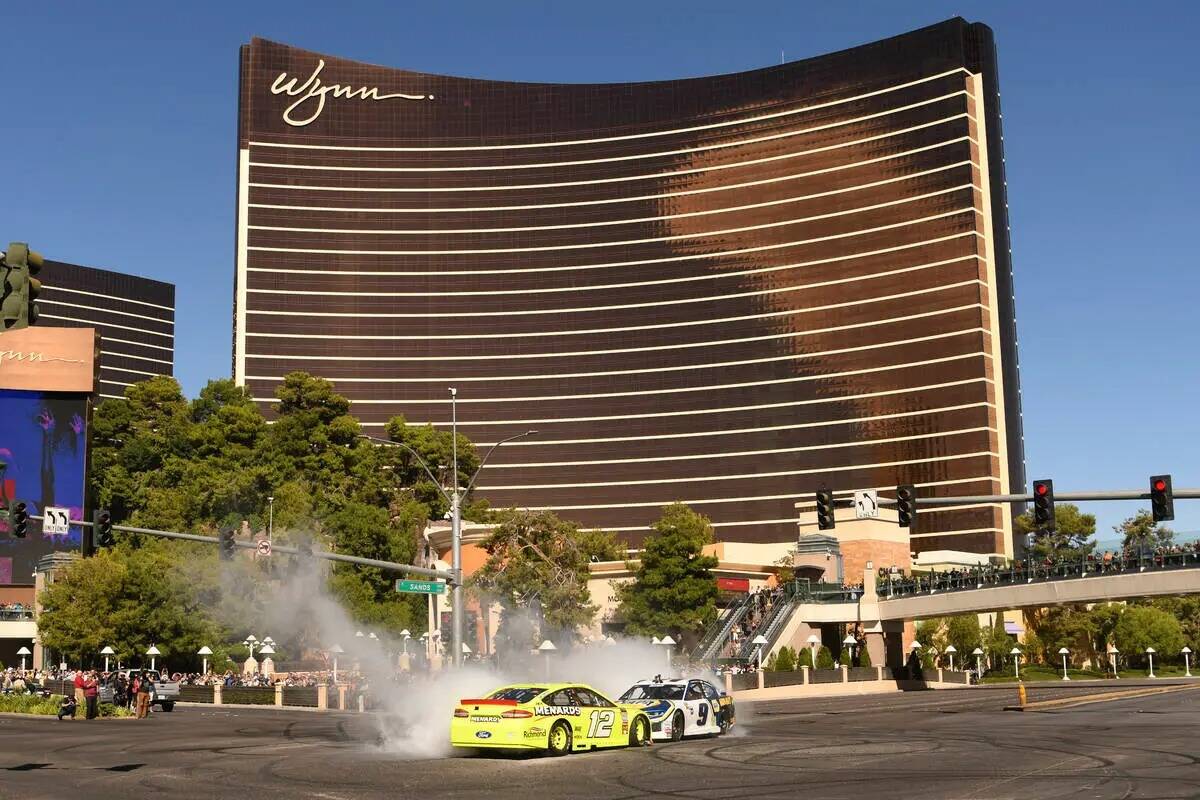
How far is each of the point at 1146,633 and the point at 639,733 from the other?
75547mm

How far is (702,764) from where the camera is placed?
2380cm

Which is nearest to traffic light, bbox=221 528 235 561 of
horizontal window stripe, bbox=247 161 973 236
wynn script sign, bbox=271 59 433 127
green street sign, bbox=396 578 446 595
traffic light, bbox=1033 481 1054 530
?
green street sign, bbox=396 578 446 595

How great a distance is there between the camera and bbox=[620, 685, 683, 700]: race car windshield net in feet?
99.6

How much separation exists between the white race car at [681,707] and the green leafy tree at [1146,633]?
70226 mm

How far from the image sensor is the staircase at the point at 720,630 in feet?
216

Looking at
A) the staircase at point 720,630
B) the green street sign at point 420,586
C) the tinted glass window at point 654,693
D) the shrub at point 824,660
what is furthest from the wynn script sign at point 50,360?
the tinted glass window at point 654,693

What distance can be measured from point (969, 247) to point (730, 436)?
30.8 meters

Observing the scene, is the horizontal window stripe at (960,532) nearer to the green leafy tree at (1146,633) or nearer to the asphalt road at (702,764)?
the green leafy tree at (1146,633)

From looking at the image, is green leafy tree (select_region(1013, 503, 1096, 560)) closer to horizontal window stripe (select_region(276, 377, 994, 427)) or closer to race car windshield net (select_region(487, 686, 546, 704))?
horizontal window stripe (select_region(276, 377, 994, 427))

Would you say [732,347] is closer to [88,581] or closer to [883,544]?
[883,544]

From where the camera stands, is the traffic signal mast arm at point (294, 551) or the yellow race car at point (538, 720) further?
the traffic signal mast arm at point (294, 551)

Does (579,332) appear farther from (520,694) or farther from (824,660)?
(520,694)

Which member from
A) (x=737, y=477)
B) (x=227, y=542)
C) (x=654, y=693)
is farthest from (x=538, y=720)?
(x=737, y=477)

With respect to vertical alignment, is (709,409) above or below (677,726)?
above
